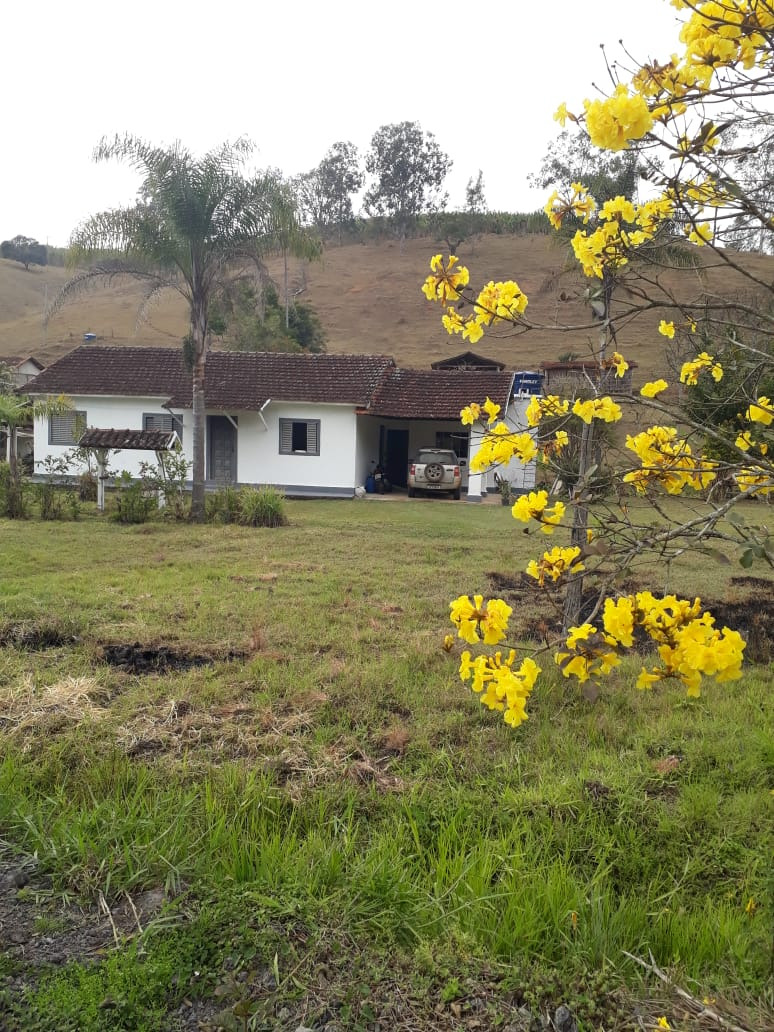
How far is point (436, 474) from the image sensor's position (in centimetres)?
1975

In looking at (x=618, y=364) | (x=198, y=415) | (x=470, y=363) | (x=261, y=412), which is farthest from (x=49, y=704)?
(x=470, y=363)

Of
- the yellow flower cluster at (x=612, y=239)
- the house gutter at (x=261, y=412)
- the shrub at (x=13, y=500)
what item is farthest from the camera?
the house gutter at (x=261, y=412)

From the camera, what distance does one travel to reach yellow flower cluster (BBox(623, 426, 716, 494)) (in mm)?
2414

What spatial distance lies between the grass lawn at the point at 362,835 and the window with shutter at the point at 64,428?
15839mm

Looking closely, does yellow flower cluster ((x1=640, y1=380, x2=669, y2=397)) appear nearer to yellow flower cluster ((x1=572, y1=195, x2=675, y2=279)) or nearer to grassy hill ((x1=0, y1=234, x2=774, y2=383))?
yellow flower cluster ((x1=572, y1=195, x2=675, y2=279))

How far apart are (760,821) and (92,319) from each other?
219 ft

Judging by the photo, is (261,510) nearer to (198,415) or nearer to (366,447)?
(198,415)

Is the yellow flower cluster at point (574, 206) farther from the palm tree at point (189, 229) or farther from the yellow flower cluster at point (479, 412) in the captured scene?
the palm tree at point (189, 229)

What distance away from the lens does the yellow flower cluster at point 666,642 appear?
1836mm

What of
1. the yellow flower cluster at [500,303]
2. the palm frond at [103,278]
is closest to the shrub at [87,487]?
the palm frond at [103,278]

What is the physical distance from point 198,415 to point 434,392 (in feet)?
26.8

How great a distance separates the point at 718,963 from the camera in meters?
2.45

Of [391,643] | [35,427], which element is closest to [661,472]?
[391,643]

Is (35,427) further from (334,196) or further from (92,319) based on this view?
(334,196)
